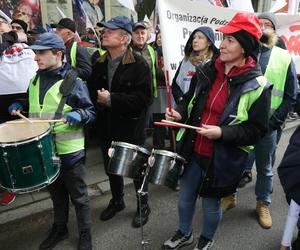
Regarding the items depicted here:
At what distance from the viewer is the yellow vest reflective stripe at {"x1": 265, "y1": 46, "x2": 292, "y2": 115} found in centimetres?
289

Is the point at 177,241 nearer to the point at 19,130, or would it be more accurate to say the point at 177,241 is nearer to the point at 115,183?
the point at 115,183

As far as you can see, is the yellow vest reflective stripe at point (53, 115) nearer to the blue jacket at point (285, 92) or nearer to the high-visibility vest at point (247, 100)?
the high-visibility vest at point (247, 100)

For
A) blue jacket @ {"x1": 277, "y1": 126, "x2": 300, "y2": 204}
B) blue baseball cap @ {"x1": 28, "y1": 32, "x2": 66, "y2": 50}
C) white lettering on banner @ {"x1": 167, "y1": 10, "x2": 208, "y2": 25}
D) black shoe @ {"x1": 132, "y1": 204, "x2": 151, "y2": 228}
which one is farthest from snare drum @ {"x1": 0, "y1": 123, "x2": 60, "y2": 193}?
white lettering on banner @ {"x1": 167, "y1": 10, "x2": 208, "y2": 25}

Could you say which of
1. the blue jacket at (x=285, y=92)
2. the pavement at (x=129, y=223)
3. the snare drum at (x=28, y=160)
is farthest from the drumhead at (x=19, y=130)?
the blue jacket at (x=285, y=92)

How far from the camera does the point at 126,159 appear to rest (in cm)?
236

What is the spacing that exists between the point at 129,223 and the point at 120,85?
147 centimetres

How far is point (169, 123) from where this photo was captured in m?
2.14

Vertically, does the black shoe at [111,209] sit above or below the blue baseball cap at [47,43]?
below

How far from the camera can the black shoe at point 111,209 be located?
3.26m

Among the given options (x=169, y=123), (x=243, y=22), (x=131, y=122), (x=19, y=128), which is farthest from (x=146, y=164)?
(x=243, y=22)

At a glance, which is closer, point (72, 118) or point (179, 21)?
point (72, 118)

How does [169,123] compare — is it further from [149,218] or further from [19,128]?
[149,218]

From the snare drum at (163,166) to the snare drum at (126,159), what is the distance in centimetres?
13

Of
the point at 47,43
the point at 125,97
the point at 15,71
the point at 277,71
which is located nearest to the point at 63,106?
the point at 47,43
